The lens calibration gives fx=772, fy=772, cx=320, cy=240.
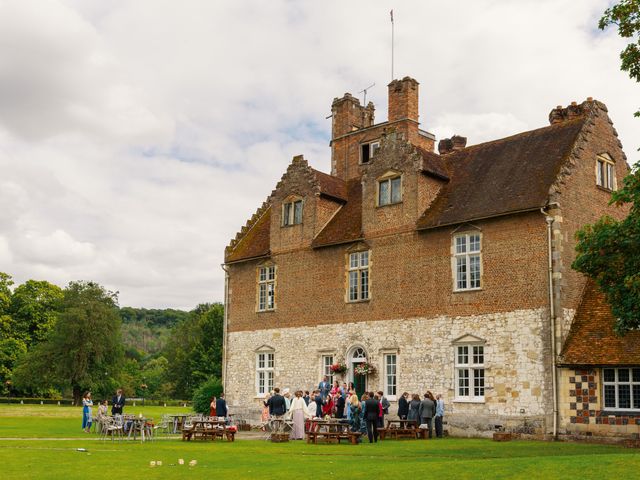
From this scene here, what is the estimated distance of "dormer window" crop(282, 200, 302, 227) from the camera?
120 feet

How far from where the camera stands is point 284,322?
118 feet

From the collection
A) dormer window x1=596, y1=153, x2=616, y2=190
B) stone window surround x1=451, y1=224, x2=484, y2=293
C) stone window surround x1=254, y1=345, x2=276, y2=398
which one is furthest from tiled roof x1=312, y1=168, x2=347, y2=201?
dormer window x1=596, y1=153, x2=616, y2=190

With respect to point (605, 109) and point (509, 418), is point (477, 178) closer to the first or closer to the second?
point (605, 109)

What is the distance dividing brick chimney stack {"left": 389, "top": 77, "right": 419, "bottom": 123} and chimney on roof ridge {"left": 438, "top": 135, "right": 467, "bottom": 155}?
4236 mm

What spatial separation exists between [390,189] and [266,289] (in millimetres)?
8967

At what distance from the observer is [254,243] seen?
3922 centimetres

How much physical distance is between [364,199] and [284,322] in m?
7.24

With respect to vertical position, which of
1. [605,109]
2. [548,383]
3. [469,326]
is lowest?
[548,383]

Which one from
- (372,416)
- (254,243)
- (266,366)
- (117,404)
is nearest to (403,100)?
(254,243)

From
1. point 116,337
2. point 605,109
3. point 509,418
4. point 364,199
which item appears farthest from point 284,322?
point 116,337

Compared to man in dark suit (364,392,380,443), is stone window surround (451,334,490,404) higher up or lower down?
higher up

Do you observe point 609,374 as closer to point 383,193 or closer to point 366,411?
point 366,411

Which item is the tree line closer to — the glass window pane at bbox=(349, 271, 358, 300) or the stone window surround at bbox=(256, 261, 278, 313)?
the stone window surround at bbox=(256, 261, 278, 313)

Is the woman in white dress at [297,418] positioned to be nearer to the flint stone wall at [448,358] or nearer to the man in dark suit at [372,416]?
the man in dark suit at [372,416]
